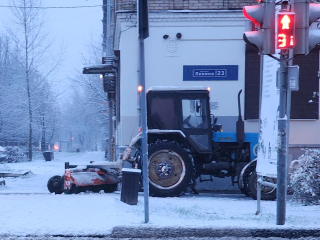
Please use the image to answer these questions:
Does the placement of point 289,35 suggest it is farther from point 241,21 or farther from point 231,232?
point 241,21

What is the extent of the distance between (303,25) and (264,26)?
1.88ft

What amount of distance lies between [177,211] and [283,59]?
3.39m

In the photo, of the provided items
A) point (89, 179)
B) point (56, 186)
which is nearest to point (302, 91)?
point (89, 179)

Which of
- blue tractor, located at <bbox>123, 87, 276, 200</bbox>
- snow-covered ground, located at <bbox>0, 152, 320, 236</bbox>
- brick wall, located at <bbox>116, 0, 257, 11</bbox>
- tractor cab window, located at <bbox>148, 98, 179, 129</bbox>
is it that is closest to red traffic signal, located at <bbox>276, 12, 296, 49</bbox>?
snow-covered ground, located at <bbox>0, 152, 320, 236</bbox>

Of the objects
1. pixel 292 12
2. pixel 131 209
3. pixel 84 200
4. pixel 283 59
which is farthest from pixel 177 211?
pixel 292 12

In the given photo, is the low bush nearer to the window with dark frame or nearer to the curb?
the window with dark frame

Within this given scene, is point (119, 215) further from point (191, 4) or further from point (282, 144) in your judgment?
point (191, 4)

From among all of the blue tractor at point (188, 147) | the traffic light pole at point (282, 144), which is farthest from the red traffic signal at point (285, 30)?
the blue tractor at point (188, 147)

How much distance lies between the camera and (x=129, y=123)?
52.0ft

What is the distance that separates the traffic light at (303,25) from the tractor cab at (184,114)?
17.5 feet

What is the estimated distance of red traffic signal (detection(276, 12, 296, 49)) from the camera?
851 cm

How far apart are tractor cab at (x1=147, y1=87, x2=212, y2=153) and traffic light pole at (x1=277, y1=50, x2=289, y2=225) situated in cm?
493

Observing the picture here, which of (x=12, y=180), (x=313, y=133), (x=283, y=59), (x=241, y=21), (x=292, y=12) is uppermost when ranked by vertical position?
(x=241, y=21)

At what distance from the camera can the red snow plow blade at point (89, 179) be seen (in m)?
13.8
